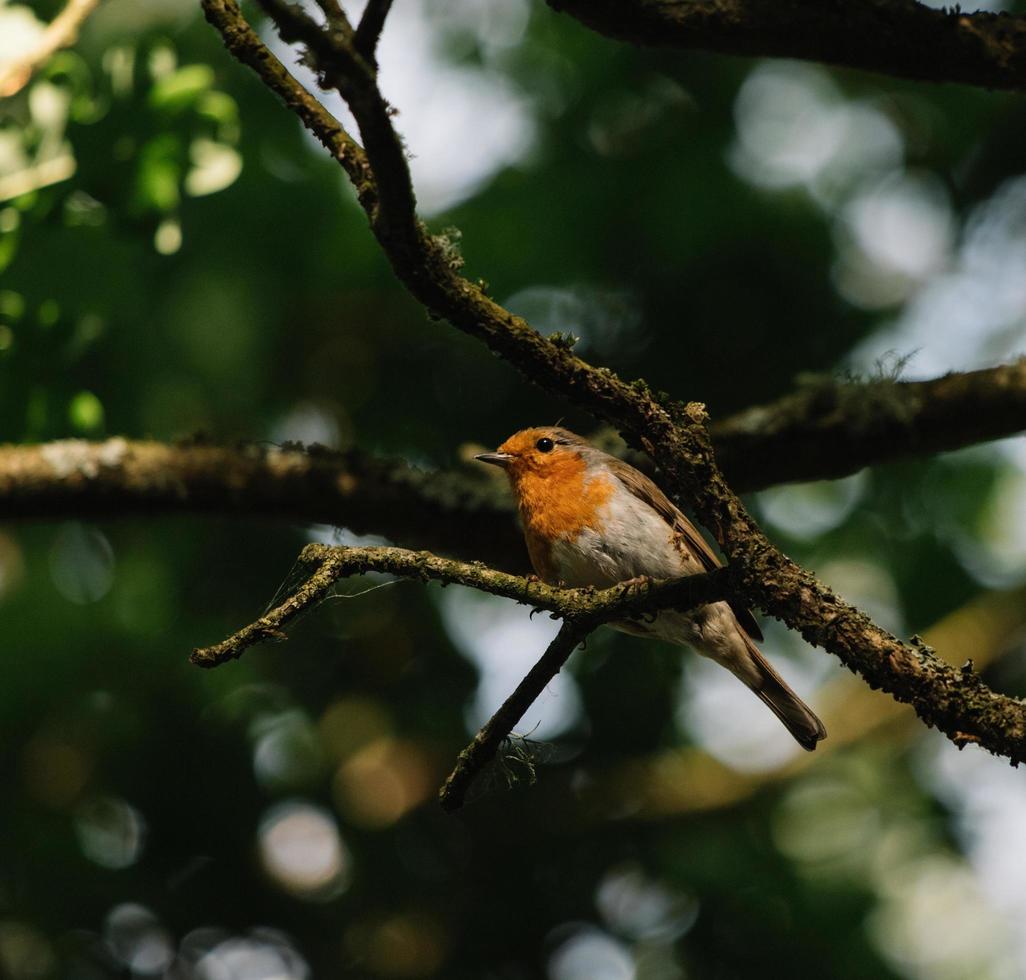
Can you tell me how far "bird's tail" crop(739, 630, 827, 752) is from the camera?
493 centimetres

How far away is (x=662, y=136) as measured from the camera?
5801 mm

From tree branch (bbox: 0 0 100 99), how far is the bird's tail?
3504 mm

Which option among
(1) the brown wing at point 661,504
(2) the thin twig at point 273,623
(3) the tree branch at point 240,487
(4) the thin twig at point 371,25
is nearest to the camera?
(4) the thin twig at point 371,25

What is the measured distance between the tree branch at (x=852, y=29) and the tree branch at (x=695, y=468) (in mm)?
910

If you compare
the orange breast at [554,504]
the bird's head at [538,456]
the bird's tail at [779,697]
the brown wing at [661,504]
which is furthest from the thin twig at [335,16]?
the bird's tail at [779,697]

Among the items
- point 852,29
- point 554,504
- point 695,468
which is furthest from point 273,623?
point 554,504

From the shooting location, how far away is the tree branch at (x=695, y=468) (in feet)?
8.11

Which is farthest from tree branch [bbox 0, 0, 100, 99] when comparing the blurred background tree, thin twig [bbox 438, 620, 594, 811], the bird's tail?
the bird's tail

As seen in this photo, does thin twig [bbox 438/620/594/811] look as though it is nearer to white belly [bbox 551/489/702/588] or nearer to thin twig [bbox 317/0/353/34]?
thin twig [bbox 317/0/353/34]

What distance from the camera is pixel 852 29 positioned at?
121 inches

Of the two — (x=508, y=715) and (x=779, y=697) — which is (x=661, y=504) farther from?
(x=508, y=715)

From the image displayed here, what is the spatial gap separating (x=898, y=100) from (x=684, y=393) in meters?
2.00

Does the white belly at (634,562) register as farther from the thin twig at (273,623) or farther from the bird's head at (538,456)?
the thin twig at (273,623)

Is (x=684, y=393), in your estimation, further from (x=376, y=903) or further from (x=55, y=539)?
(x=55, y=539)
